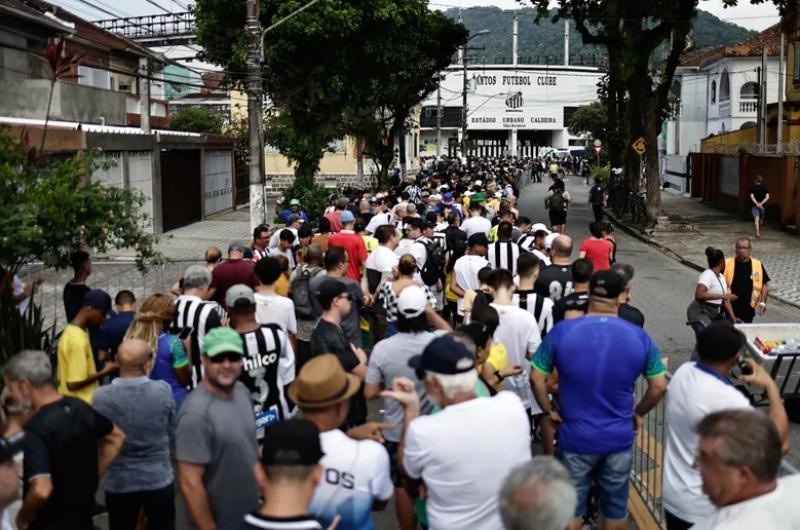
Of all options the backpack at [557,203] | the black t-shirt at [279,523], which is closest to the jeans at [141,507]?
the black t-shirt at [279,523]

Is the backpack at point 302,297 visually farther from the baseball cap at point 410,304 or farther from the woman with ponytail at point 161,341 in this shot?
the baseball cap at point 410,304

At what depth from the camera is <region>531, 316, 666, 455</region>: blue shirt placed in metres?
5.46

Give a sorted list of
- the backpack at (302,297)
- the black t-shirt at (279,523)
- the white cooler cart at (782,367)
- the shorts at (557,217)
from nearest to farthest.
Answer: the black t-shirt at (279,523)
the white cooler cart at (782,367)
the backpack at (302,297)
the shorts at (557,217)

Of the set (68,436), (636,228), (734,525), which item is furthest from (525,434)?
(636,228)

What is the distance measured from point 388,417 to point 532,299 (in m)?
2.45

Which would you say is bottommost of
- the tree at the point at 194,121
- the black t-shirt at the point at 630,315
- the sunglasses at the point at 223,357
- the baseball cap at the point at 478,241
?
the black t-shirt at the point at 630,315

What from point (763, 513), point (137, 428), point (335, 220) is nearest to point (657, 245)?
point (335, 220)

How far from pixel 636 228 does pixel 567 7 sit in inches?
299

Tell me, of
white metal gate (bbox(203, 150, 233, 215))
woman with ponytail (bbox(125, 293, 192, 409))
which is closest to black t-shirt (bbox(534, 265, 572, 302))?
woman with ponytail (bbox(125, 293, 192, 409))

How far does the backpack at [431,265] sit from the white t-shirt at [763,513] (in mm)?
8137

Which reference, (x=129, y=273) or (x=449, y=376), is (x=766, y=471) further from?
(x=129, y=273)

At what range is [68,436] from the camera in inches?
190

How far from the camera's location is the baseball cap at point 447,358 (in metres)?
4.50

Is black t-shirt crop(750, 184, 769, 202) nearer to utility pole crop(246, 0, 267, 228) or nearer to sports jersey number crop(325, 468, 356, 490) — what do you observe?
utility pole crop(246, 0, 267, 228)
